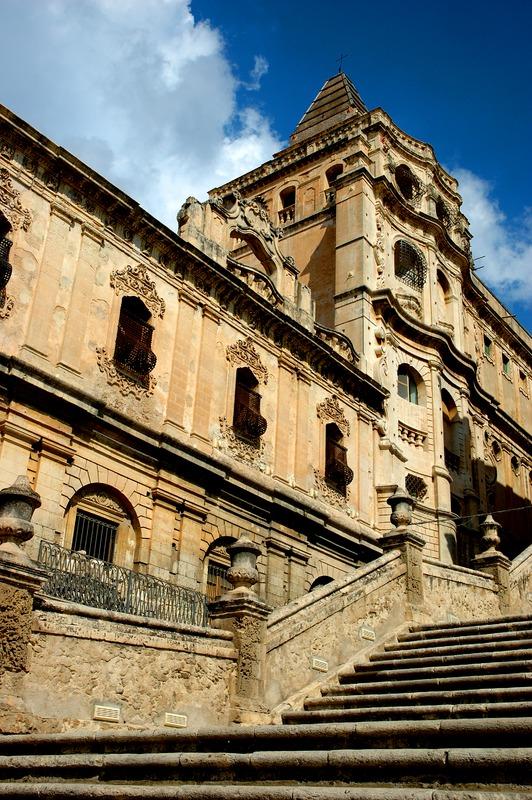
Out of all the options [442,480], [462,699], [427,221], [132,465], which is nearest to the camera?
[462,699]

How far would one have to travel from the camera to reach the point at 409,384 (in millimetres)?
27781

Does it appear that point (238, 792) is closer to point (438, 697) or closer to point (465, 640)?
point (438, 697)

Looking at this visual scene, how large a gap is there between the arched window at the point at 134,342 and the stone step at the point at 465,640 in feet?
24.7

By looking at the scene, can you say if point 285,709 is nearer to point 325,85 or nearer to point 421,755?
point 421,755

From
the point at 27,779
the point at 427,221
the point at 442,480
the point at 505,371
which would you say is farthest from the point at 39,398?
the point at 505,371

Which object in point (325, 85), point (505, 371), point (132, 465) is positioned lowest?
point (132, 465)

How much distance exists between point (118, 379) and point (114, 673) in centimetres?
811

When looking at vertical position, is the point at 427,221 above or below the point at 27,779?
above

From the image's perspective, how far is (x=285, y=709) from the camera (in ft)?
35.6

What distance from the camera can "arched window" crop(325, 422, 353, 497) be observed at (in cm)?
2211

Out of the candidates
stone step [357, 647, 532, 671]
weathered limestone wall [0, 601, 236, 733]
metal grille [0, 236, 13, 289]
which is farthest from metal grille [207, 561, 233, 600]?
metal grille [0, 236, 13, 289]

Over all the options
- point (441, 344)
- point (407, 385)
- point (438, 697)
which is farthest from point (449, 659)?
point (441, 344)

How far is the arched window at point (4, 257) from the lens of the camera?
14922 millimetres

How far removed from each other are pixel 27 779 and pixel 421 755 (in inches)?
136
